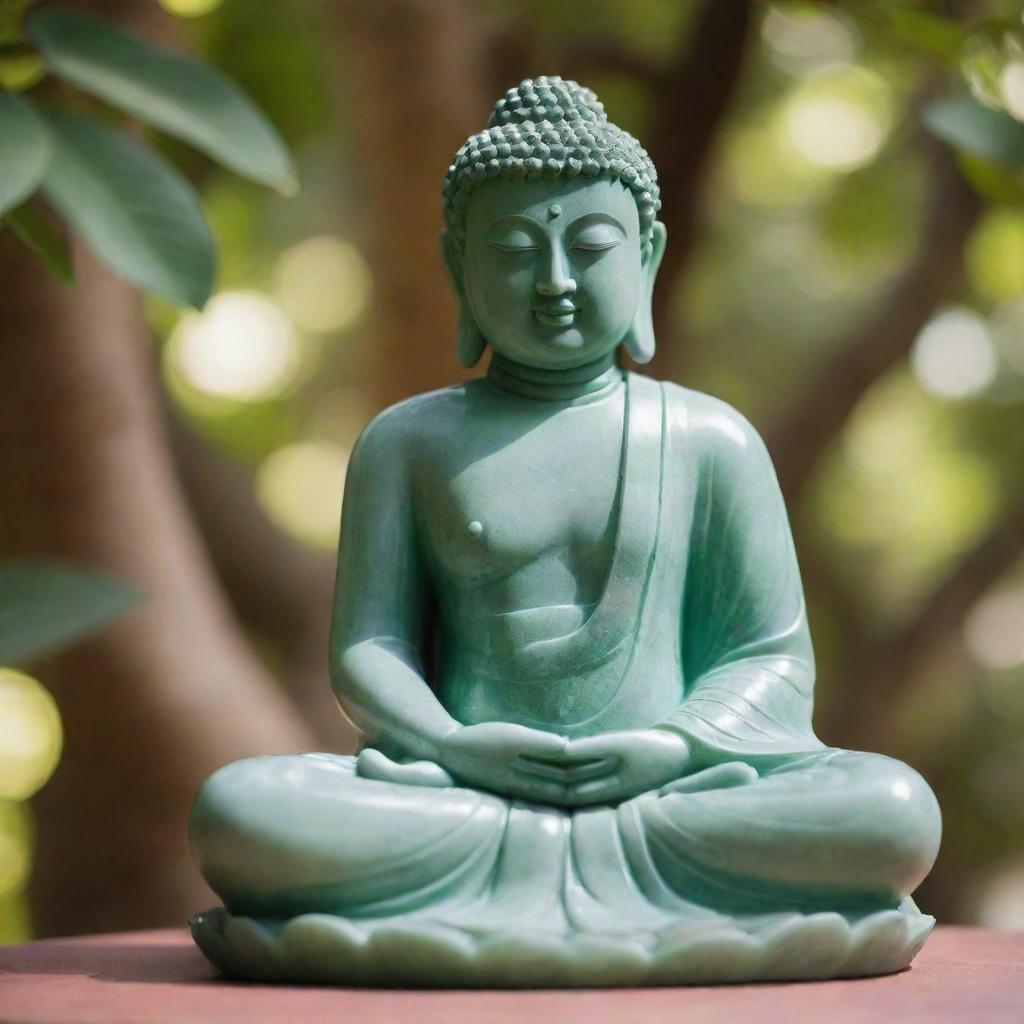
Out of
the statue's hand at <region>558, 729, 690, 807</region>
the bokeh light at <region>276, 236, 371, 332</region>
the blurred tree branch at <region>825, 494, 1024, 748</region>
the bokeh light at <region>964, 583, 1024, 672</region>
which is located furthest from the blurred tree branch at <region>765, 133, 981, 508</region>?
the bokeh light at <region>276, 236, 371, 332</region>

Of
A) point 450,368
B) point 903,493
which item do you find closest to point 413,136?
point 450,368

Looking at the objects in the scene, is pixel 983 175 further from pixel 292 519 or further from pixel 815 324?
pixel 292 519

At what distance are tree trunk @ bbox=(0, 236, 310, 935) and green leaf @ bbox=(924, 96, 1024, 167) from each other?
207 centimetres

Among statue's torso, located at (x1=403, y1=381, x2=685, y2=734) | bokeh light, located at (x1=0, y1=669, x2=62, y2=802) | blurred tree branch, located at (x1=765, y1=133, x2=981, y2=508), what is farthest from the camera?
bokeh light, located at (x1=0, y1=669, x2=62, y2=802)

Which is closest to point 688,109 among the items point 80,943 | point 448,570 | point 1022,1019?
point 448,570

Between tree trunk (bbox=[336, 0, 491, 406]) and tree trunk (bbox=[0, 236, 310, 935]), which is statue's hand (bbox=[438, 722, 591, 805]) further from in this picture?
tree trunk (bbox=[336, 0, 491, 406])

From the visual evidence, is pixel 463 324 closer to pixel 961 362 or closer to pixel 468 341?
pixel 468 341

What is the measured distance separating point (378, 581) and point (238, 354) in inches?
179

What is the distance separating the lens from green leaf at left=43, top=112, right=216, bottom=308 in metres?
2.51

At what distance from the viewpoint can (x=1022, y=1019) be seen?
2227 mm

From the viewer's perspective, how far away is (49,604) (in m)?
2.19

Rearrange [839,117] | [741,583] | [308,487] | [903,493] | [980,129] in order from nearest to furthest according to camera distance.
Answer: [980,129]
[741,583]
[839,117]
[903,493]
[308,487]

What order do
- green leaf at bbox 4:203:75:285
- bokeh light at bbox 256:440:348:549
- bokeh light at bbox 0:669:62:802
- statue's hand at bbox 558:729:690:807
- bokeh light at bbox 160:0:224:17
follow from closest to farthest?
1. statue's hand at bbox 558:729:690:807
2. green leaf at bbox 4:203:75:285
3. bokeh light at bbox 160:0:224:17
4. bokeh light at bbox 0:669:62:802
5. bokeh light at bbox 256:440:348:549

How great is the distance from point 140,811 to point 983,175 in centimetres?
244
